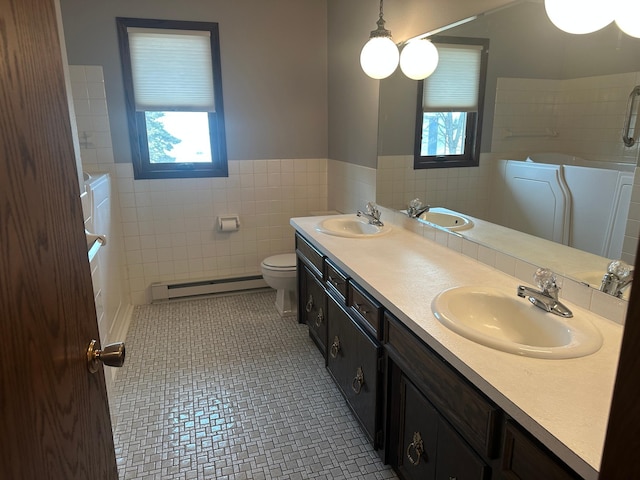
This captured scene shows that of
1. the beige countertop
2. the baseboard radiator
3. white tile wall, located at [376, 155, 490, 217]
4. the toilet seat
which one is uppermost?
white tile wall, located at [376, 155, 490, 217]

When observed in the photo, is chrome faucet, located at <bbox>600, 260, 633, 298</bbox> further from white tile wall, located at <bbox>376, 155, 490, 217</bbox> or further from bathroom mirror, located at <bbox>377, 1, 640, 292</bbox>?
white tile wall, located at <bbox>376, 155, 490, 217</bbox>

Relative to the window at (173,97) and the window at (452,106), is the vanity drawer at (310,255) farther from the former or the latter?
the window at (173,97)

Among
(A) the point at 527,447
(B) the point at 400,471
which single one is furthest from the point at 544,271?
(B) the point at 400,471

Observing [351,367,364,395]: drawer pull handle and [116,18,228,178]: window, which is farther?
[116,18,228,178]: window

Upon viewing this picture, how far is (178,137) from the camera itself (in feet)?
11.5

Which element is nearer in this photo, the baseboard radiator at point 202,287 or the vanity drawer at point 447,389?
the vanity drawer at point 447,389

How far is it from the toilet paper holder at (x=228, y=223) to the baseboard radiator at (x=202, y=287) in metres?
0.46

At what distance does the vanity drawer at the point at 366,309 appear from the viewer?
171cm

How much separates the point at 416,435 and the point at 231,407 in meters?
1.14

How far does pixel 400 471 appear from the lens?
1.73 m

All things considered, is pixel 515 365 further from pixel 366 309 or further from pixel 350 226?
pixel 350 226

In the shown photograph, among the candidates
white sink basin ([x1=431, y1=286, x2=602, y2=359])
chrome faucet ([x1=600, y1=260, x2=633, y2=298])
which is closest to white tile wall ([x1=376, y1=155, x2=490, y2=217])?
white sink basin ([x1=431, y1=286, x2=602, y2=359])

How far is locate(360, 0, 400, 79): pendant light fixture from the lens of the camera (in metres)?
2.38

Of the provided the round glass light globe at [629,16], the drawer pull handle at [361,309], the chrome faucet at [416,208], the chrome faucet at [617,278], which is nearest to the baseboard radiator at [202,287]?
the chrome faucet at [416,208]
